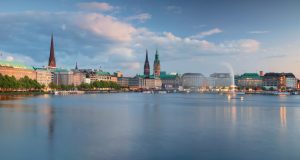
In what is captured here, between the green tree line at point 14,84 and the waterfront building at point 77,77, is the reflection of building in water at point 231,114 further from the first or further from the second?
the waterfront building at point 77,77

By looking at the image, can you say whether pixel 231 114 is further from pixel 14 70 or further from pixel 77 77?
pixel 77 77

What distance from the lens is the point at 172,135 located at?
80.8ft

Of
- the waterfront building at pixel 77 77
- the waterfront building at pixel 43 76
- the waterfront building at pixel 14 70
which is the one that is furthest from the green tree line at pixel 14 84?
the waterfront building at pixel 77 77

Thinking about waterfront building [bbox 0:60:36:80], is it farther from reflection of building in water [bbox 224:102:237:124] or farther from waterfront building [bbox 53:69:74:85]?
reflection of building in water [bbox 224:102:237:124]

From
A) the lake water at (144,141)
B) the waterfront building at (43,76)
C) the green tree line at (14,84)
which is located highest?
the waterfront building at (43,76)

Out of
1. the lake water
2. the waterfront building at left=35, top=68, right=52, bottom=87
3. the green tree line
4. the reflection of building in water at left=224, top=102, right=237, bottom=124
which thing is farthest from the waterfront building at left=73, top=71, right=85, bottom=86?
the lake water

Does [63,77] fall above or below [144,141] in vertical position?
above

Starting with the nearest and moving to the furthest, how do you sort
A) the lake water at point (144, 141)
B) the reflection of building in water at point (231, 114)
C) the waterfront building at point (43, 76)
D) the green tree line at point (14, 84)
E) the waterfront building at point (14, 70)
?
the lake water at point (144, 141), the reflection of building in water at point (231, 114), the green tree line at point (14, 84), the waterfront building at point (14, 70), the waterfront building at point (43, 76)

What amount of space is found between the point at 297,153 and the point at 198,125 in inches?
466

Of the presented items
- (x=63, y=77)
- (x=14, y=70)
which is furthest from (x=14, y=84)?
(x=63, y=77)

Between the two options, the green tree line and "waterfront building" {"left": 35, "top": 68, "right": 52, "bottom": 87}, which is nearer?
the green tree line

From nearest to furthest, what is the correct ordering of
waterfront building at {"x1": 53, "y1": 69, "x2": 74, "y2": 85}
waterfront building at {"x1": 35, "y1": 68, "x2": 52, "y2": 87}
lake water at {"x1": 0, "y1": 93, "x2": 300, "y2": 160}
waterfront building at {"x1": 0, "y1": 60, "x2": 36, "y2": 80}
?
Answer: lake water at {"x1": 0, "y1": 93, "x2": 300, "y2": 160} < waterfront building at {"x1": 0, "y1": 60, "x2": 36, "y2": 80} < waterfront building at {"x1": 35, "y1": 68, "x2": 52, "y2": 87} < waterfront building at {"x1": 53, "y1": 69, "x2": 74, "y2": 85}

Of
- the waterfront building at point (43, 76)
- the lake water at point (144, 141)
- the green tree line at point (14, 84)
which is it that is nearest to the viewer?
the lake water at point (144, 141)

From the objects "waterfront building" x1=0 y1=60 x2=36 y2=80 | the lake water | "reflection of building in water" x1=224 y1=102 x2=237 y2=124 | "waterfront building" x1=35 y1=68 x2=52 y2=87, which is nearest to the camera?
the lake water
